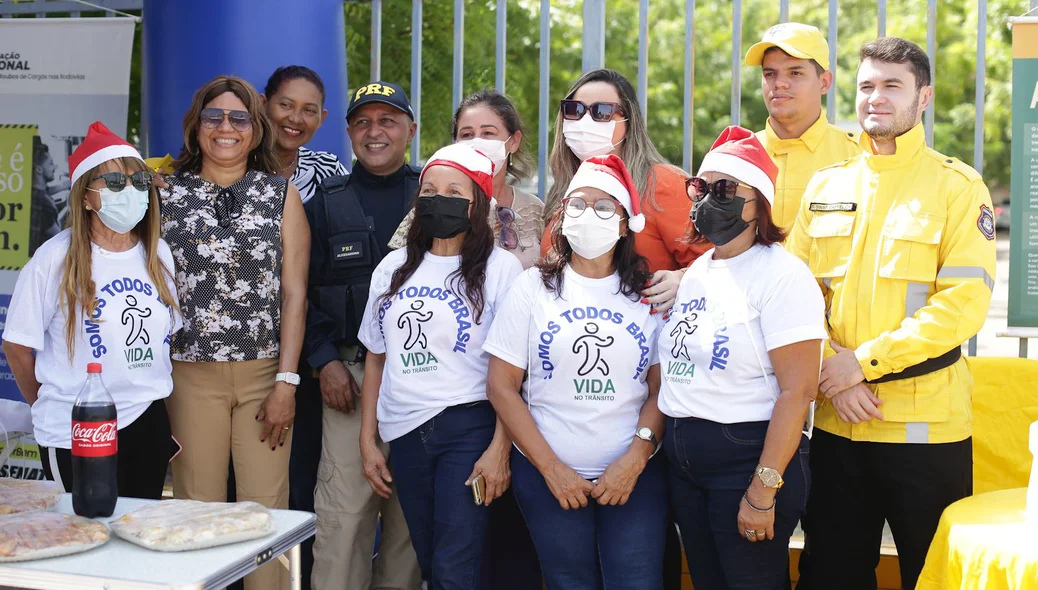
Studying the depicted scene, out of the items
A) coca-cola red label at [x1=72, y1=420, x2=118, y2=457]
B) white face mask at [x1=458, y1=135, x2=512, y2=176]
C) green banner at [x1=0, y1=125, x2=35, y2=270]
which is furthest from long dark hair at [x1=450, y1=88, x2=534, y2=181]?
green banner at [x1=0, y1=125, x2=35, y2=270]

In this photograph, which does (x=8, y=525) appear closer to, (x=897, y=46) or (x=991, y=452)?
(x=897, y=46)

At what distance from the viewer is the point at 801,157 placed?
11.7 ft

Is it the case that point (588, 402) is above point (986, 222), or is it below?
below

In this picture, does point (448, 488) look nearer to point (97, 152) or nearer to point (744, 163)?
point (744, 163)

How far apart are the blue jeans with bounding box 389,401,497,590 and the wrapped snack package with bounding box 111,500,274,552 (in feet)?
2.07

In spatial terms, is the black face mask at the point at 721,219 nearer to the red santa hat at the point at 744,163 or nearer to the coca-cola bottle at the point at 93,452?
the red santa hat at the point at 744,163

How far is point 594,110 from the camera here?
3475mm

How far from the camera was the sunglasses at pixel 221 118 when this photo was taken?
354cm

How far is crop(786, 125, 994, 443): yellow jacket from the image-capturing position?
9.59 ft

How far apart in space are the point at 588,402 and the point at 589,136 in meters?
0.96

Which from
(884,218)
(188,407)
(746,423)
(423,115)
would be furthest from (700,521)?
(423,115)

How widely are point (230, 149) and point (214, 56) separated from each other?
1.00 m

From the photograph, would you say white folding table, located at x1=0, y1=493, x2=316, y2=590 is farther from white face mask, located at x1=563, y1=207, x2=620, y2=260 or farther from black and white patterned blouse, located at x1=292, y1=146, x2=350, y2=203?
black and white patterned blouse, located at x1=292, y1=146, x2=350, y2=203

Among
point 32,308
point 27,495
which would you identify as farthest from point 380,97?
point 27,495
